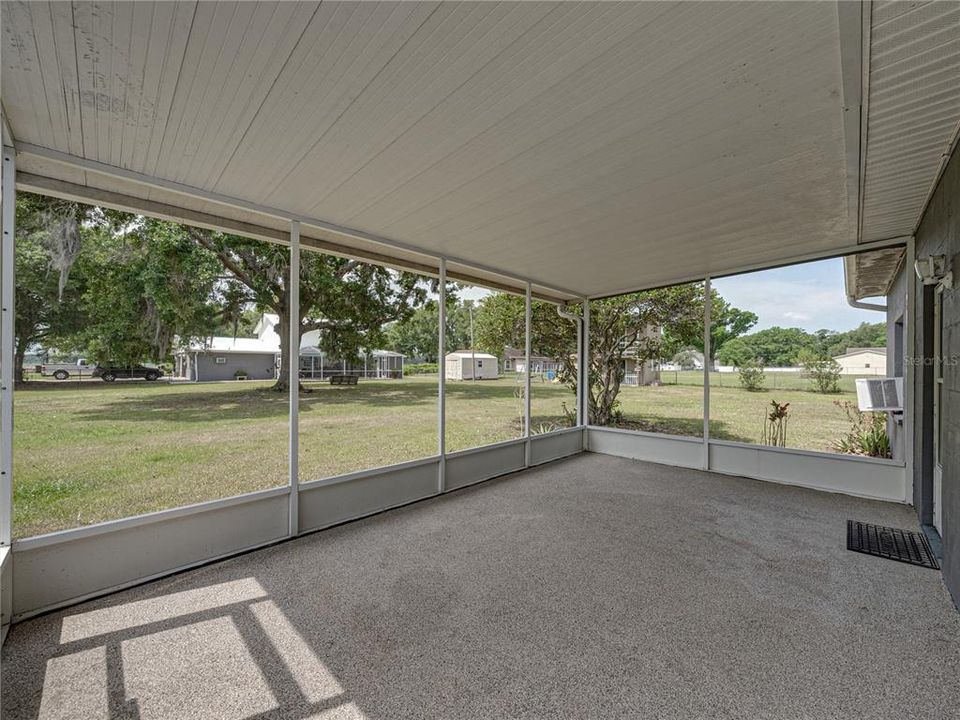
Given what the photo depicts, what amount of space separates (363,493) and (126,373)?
1018 cm

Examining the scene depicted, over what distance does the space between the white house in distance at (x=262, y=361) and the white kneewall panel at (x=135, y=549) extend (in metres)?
7.35

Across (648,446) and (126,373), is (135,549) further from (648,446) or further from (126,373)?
(126,373)

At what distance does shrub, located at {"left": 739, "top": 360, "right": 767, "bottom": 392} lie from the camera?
587cm

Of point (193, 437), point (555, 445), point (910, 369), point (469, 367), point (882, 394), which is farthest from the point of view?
point (469, 367)

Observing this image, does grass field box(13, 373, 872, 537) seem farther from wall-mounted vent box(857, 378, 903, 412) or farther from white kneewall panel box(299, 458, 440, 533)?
white kneewall panel box(299, 458, 440, 533)

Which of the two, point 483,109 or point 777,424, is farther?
point 777,424

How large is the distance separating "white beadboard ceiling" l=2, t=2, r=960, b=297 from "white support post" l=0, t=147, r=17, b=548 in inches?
11.0

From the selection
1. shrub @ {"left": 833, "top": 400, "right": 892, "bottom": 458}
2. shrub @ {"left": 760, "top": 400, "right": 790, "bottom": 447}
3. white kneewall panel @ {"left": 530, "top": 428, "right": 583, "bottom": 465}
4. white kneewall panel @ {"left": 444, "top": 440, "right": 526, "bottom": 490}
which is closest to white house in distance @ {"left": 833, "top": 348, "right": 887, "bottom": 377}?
shrub @ {"left": 833, "top": 400, "right": 892, "bottom": 458}

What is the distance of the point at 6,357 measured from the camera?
196cm

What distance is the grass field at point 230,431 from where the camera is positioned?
450cm

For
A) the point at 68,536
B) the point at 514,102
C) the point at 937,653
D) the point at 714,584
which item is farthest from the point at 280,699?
the point at 937,653

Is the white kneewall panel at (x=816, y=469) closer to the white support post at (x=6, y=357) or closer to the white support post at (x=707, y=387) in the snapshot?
the white support post at (x=707, y=387)

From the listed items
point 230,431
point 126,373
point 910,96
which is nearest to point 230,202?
point 910,96

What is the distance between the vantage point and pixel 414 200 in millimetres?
2791
